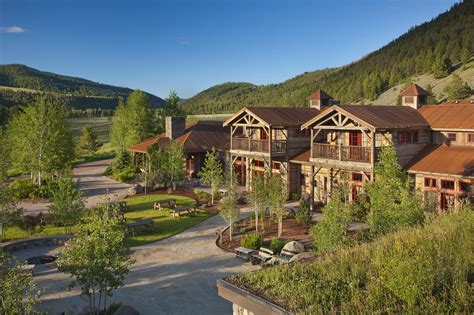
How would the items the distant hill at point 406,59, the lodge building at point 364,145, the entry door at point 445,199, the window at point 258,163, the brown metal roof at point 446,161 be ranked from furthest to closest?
the distant hill at point 406,59, the window at point 258,163, the lodge building at point 364,145, the entry door at point 445,199, the brown metal roof at point 446,161

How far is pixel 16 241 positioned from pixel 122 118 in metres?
34.8

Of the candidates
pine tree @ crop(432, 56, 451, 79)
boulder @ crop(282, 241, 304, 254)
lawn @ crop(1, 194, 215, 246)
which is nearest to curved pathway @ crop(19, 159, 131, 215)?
lawn @ crop(1, 194, 215, 246)

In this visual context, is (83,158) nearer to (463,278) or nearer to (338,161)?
(338,161)

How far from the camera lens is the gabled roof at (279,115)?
29.8m

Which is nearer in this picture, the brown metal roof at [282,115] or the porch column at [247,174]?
the brown metal roof at [282,115]

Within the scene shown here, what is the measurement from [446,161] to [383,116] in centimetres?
433

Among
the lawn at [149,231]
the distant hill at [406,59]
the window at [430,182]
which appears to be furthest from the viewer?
the distant hill at [406,59]

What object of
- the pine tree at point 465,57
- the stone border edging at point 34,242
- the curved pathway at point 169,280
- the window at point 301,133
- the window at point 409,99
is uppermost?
the pine tree at point 465,57

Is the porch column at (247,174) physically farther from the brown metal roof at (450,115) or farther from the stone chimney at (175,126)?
the brown metal roof at (450,115)

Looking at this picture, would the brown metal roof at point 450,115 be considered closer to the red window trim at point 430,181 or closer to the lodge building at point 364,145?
the lodge building at point 364,145

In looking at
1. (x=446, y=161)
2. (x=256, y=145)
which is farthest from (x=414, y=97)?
(x=256, y=145)

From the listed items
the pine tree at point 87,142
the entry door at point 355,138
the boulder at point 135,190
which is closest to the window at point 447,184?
the entry door at point 355,138

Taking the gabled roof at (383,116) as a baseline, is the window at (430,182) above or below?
below

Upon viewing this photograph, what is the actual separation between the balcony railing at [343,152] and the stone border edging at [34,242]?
1549 cm
